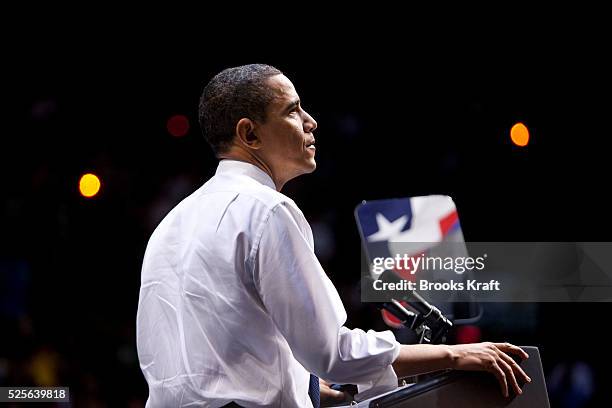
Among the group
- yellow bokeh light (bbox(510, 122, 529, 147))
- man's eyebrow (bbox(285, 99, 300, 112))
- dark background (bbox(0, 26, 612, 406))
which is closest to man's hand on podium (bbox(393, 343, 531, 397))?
man's eyebrow (bbox(285, 99, 300, 112))

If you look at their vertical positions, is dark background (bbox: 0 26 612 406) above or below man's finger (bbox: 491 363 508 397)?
above

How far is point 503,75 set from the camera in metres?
3.97

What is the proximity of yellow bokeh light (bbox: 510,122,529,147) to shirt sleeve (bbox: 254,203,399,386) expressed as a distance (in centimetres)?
295

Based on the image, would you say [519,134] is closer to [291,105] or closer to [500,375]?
[291,105]

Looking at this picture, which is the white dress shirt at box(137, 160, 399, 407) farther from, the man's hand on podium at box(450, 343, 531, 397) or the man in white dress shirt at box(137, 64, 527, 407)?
the man's hand on podium at box(450, 343, 531, 397)

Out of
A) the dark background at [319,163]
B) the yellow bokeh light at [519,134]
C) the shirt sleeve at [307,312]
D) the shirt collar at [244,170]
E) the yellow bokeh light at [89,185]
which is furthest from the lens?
the yellow bokeh light at [519,134]

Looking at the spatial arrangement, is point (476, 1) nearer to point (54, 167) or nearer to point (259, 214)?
point (54, 167)

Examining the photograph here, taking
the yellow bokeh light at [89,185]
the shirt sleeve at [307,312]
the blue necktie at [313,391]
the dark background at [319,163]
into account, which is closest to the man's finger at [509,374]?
the shirt sleeve at [307,312]

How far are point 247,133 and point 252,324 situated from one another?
1.35 feet

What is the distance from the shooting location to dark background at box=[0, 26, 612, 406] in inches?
146

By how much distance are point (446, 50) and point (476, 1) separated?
0.30 metres

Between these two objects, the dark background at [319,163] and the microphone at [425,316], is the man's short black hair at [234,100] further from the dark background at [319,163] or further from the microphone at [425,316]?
the dark background at [319,163]

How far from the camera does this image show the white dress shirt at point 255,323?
128 centimetres

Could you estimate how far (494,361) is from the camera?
1360 millimetres
